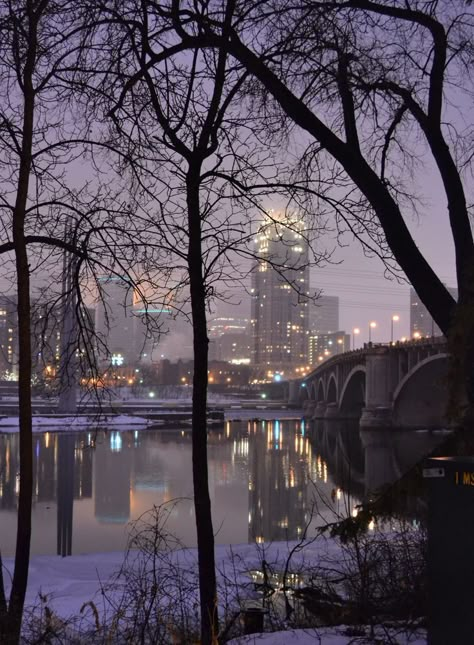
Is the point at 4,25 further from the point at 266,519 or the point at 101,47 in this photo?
the point at 266,519

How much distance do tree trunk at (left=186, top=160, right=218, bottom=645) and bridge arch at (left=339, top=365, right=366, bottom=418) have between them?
6765cm

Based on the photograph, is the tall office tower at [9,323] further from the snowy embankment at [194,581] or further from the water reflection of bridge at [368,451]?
the water reflection of bridge at [368,451]

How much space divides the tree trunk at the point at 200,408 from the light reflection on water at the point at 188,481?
2.22m

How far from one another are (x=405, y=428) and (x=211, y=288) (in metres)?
57.6

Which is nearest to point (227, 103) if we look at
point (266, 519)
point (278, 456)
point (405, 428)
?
point (266, 519)

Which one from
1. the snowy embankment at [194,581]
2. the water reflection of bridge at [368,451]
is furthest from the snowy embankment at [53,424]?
the snowy embankment at [194,581]

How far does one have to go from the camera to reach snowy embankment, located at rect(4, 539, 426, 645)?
17.2 ft

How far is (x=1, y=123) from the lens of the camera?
7316mm

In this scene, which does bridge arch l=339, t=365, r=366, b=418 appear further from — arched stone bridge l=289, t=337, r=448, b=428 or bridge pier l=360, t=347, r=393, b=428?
bridge pier l=360, t=347, r=393, b=428

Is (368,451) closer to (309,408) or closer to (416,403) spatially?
(416,403)

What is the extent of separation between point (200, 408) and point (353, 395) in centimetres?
7723

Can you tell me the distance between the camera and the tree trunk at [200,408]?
21.0 feet

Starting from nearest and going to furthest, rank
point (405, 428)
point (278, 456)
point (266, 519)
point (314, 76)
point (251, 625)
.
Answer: point (251, 625) → point (314, 76) → point (266, 519) → point (278, 456) → point (405, 428)

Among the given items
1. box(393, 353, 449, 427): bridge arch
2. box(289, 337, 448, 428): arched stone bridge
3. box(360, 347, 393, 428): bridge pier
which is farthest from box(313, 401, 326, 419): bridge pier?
box(393, 353, 449, 427): bridge arch
